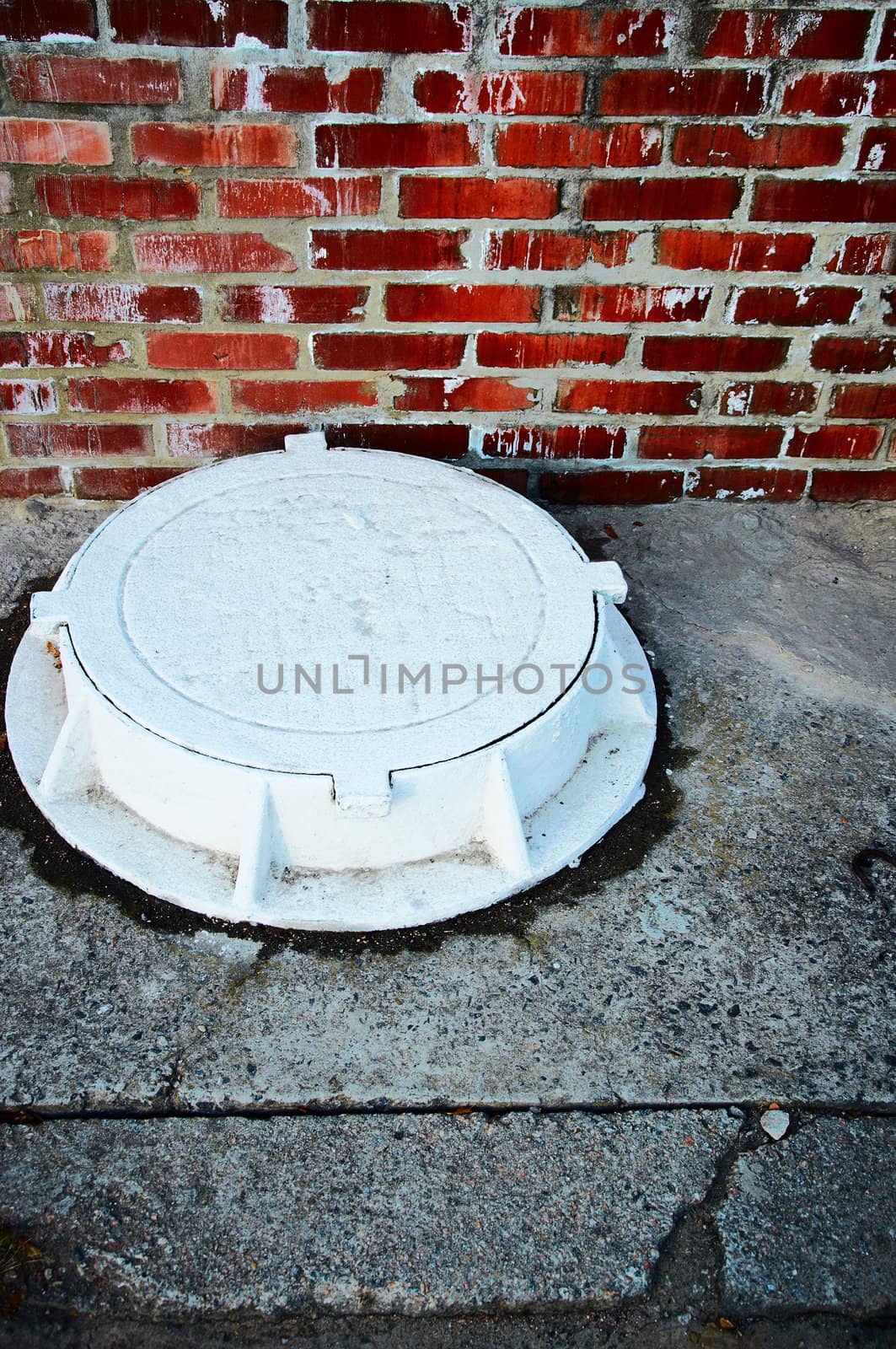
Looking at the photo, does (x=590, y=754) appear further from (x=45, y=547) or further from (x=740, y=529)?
(x=45, y=547)

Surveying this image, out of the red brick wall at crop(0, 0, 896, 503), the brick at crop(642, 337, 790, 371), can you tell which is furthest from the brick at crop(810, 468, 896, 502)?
the brick at crop(642, 337, 790, 371)

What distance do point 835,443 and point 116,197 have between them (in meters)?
1.55

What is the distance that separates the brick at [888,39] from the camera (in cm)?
183

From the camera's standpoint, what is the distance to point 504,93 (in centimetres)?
189

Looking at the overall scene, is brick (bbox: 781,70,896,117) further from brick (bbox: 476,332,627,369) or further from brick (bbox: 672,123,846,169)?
brick (bbox: 476,332,627,369)

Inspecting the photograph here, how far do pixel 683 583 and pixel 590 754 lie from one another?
1.88 feet

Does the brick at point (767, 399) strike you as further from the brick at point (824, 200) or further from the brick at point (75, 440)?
the brick at point (75, 440)

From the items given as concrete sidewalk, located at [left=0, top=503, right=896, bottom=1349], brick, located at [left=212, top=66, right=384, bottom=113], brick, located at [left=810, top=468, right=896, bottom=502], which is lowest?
concrete sidewalk, located at [left=0, top=503, right=896, bottom=1349]

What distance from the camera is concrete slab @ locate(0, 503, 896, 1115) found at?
4.40 feet

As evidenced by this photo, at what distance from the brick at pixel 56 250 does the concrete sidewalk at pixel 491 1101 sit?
0.98 metres

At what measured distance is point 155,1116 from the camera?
51.1 inches

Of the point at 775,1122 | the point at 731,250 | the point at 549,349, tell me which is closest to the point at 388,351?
the point at 549,349

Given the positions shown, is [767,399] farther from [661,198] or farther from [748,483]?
[661,198]

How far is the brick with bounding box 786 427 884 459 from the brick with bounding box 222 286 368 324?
99cm
